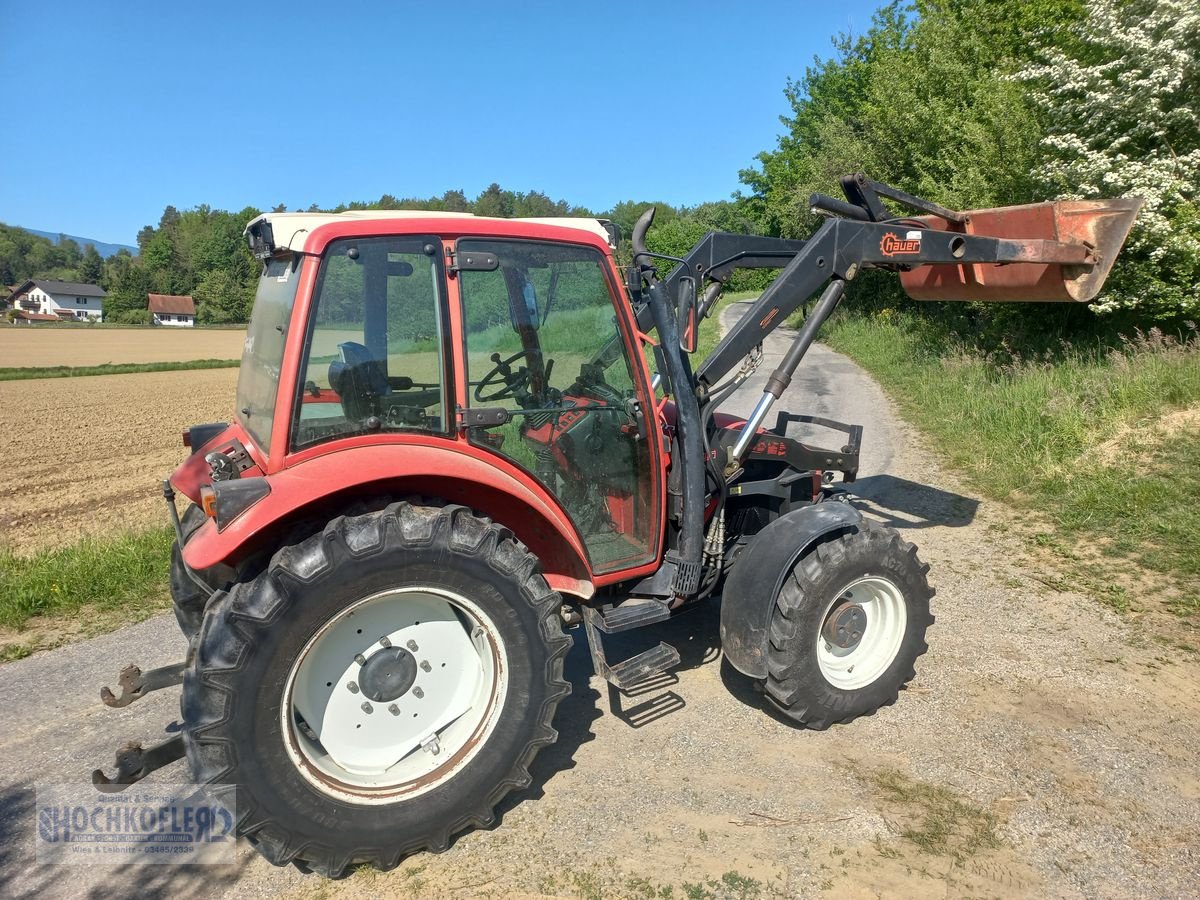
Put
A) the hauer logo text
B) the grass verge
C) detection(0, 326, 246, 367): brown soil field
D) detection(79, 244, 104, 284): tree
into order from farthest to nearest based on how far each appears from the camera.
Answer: detection(79, 244, 104, 284): tree < detection(0, 326, 246, 367): brown soil field < the grass verge < the hauer logo text

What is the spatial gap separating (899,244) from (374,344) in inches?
114

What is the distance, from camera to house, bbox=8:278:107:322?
90500 millimetres

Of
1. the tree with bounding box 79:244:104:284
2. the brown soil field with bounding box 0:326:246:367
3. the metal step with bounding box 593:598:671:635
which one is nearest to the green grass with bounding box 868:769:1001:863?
the metal step with bounding box 593:598:671:635

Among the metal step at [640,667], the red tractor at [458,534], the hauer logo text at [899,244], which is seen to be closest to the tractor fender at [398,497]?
the red tractor at [458,534]

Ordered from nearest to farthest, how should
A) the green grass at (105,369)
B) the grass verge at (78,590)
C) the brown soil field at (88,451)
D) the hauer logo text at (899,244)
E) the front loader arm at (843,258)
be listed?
the front loader arm at (843,258), the hauer logo text at (899,244), the grass verge at (78,590), the brown soil field at (88,451), the green grass at (105,369)

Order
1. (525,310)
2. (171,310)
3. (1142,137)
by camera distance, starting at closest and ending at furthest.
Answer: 1. (525,310)
2. (1142,137)
3. (171,310)

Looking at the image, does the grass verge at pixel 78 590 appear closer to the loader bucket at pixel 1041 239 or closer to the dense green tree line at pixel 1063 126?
the loader bucket at pixel 1041 239

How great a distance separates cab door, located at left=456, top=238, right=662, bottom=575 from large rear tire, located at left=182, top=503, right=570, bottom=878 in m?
0.54

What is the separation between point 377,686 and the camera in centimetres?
307

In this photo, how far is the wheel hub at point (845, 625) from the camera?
12.8ft

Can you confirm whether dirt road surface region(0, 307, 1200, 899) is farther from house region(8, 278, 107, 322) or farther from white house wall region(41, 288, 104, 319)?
white house wall region(41, 288, 104, 319)

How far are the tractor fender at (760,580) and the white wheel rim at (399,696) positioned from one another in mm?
1210

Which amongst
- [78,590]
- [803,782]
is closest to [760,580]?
[803,782]

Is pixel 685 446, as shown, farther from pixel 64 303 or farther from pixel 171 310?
pixel 64 303
